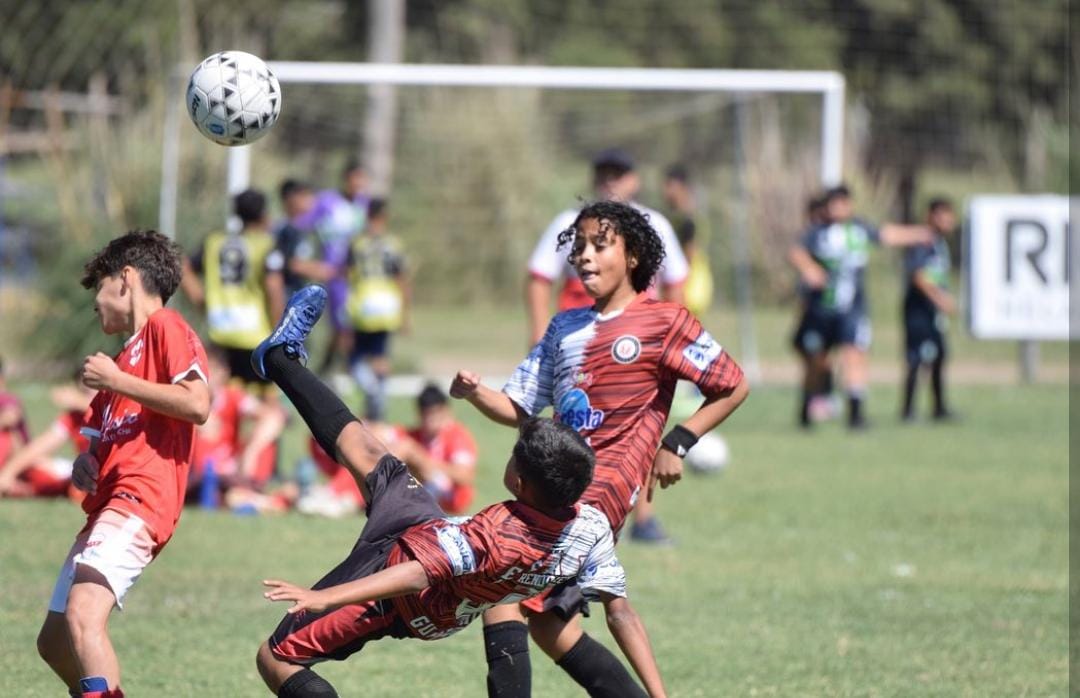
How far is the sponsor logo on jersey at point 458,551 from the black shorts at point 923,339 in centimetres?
1130

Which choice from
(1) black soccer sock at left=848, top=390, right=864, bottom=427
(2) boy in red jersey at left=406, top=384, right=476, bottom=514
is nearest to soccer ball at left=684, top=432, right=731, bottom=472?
(2) boy in red jersey at left=406, top=384, right=476, bottom=514

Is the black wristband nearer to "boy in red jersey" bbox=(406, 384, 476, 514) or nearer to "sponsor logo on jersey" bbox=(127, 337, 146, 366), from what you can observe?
"sponsor logo on jersey" bbox=(127, 337, 146, 366)

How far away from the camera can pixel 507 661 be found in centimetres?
499

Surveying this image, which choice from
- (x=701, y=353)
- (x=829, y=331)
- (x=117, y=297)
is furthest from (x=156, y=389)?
(x=829, y=331)

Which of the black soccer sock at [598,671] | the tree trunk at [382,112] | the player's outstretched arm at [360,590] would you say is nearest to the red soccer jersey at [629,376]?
the black soccer sock at [598,671]

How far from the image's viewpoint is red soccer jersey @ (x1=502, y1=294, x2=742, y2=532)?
17.2 feet

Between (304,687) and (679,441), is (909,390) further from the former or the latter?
(304,687)

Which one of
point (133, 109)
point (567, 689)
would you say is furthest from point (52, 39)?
point (567, 689)

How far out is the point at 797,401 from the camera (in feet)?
56.1

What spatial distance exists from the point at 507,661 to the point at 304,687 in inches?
28.2

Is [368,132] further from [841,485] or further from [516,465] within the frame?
[516,465]

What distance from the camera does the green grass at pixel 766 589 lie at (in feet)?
20.7

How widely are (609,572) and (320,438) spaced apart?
998 millimetres

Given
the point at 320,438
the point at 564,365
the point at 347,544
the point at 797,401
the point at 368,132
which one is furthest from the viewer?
the point at 368,132
